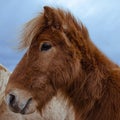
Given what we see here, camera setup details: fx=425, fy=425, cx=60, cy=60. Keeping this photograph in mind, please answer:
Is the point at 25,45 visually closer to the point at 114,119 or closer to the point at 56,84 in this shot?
the point at 56,84

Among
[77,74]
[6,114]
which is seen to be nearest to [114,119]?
[77,74]

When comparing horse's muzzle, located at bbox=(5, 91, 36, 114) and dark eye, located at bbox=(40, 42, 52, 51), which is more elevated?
dark eye, located at bbox=(40, 42, 52, 51)

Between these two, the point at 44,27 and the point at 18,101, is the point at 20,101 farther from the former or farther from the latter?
the point at 44,27

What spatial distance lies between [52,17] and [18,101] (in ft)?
3.84

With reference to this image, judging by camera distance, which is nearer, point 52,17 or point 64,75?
point 64,75

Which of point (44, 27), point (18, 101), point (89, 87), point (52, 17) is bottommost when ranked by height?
point (18, 101)

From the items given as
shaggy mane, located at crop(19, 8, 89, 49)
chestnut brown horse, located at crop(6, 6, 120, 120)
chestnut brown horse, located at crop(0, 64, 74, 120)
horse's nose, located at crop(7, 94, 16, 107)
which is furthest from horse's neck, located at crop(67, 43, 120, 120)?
chestnut brown horse, located at crop(0, 64, 74, 120)

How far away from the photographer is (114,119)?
501 cm

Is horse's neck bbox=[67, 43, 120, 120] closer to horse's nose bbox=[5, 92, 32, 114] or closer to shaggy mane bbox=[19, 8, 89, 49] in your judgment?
shaggy mane bbox=[19, 8, 89, 49]

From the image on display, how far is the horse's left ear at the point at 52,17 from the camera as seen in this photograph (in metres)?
5.42

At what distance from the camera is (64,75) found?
5.21 metres

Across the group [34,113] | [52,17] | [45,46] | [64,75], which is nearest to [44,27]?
[52,17]

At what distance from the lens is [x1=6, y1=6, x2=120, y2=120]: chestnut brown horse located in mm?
5125

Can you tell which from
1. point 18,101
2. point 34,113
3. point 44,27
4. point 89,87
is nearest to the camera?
point 18,101
